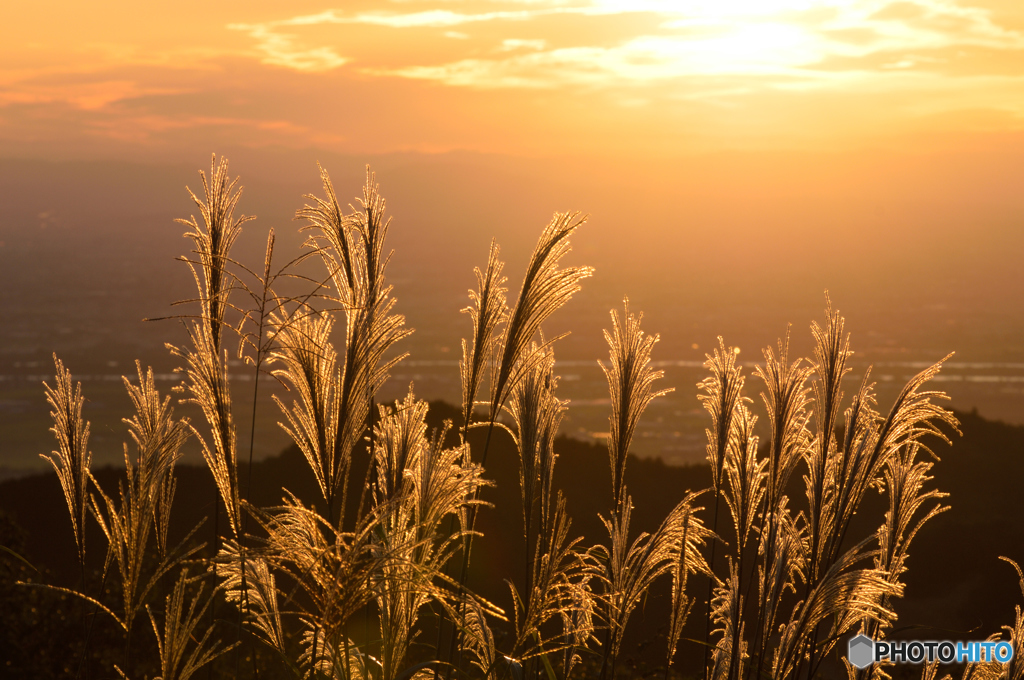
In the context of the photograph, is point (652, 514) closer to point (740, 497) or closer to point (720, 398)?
point (740, 497)

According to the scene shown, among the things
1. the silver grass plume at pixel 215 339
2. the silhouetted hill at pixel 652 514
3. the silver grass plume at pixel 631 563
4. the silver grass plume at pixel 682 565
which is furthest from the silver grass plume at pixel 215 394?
the silhouetted hill at pixel 652 514

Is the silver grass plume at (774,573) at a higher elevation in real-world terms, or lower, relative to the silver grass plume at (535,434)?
lower

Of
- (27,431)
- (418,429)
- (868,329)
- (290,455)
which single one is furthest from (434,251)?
(418,429)

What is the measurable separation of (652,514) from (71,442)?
10502 millimetres

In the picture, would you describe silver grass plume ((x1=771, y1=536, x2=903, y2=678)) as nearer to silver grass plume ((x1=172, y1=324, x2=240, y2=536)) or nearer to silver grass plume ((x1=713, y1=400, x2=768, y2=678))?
silver grass plume ((x1=713, y1=400, x2=768, y2=678))

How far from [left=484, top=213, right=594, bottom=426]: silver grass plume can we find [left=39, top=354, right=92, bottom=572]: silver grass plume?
4.89 feet

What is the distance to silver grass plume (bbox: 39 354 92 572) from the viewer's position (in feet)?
8.30

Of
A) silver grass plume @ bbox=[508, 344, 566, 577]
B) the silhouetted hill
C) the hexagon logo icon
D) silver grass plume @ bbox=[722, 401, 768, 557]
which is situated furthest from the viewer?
the silhouetted hill

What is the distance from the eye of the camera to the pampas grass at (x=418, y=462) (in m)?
2.20

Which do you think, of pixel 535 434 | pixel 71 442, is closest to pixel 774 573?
pixel 535 434

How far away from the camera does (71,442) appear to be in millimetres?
2559

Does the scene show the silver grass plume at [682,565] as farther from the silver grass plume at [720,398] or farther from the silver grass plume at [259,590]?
the silver grass plume at [259,590]

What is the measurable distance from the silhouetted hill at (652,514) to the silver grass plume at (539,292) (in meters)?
6.72

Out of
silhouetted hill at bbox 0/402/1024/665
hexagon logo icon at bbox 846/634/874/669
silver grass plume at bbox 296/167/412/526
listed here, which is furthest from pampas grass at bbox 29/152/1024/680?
silhouetted hill at bbox 0/402/1024/665
